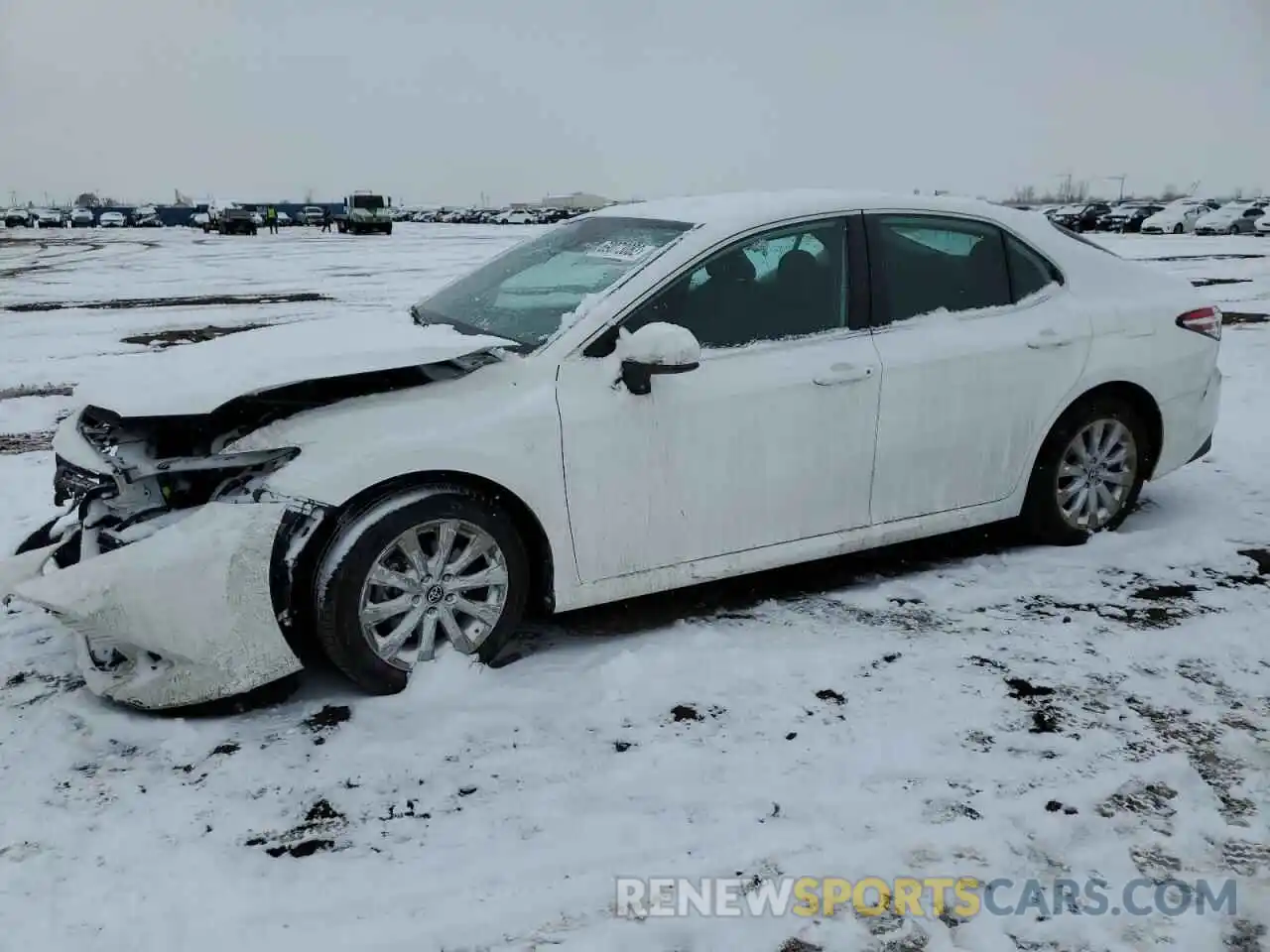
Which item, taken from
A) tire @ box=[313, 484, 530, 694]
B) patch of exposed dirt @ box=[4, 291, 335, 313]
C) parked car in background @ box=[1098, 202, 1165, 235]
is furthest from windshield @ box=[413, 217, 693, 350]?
parked car in background @ box=[1098, 202, 1165, 235]

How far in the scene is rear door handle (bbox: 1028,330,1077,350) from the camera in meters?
4.30

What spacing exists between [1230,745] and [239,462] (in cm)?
314

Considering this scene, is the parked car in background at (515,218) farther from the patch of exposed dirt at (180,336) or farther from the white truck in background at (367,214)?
the patch of exposed dirt at (180,336)

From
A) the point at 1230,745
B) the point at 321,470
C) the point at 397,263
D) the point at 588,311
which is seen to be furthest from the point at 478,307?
the point at 397,263

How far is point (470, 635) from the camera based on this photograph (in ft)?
11.3

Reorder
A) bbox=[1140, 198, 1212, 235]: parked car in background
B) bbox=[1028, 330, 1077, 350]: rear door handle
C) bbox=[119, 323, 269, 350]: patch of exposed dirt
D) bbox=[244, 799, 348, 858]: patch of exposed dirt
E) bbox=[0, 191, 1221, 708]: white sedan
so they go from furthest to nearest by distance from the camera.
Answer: bbox=[1140, 198, 1212, 235]: parked car in background, bbox=[119, 323, 269, 350]: patch of exposed dirt, bbox=[1028, 330, 1077, 350]: rear door handle, bbox=[0, 191, 1221, 708]: white sedan, bbox=[244, 799, 348, 858]: patch of exposed dirt

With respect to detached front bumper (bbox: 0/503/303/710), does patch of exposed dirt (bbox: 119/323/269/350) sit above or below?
below

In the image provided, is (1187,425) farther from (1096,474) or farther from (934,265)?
(934,265)

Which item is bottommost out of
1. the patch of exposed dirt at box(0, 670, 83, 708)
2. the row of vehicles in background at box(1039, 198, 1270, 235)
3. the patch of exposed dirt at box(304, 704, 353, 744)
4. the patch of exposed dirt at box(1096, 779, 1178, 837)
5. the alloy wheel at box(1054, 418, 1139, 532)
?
the row of vehicles in background at box(1039, 198, 1270, 235)

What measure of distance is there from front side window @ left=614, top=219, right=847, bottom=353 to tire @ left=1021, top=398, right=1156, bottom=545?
1251mm

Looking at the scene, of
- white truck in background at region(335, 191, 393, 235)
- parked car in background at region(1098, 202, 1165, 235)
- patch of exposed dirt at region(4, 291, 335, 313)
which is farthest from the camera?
white truck in background at region(335, 191, 393, 235)

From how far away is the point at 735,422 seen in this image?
3.68 m

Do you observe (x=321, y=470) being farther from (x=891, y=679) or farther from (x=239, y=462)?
(x=891, y=679)

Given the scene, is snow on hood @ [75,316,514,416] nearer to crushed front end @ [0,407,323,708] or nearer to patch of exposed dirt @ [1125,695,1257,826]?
crushed front end @ [0,407,323,708]
